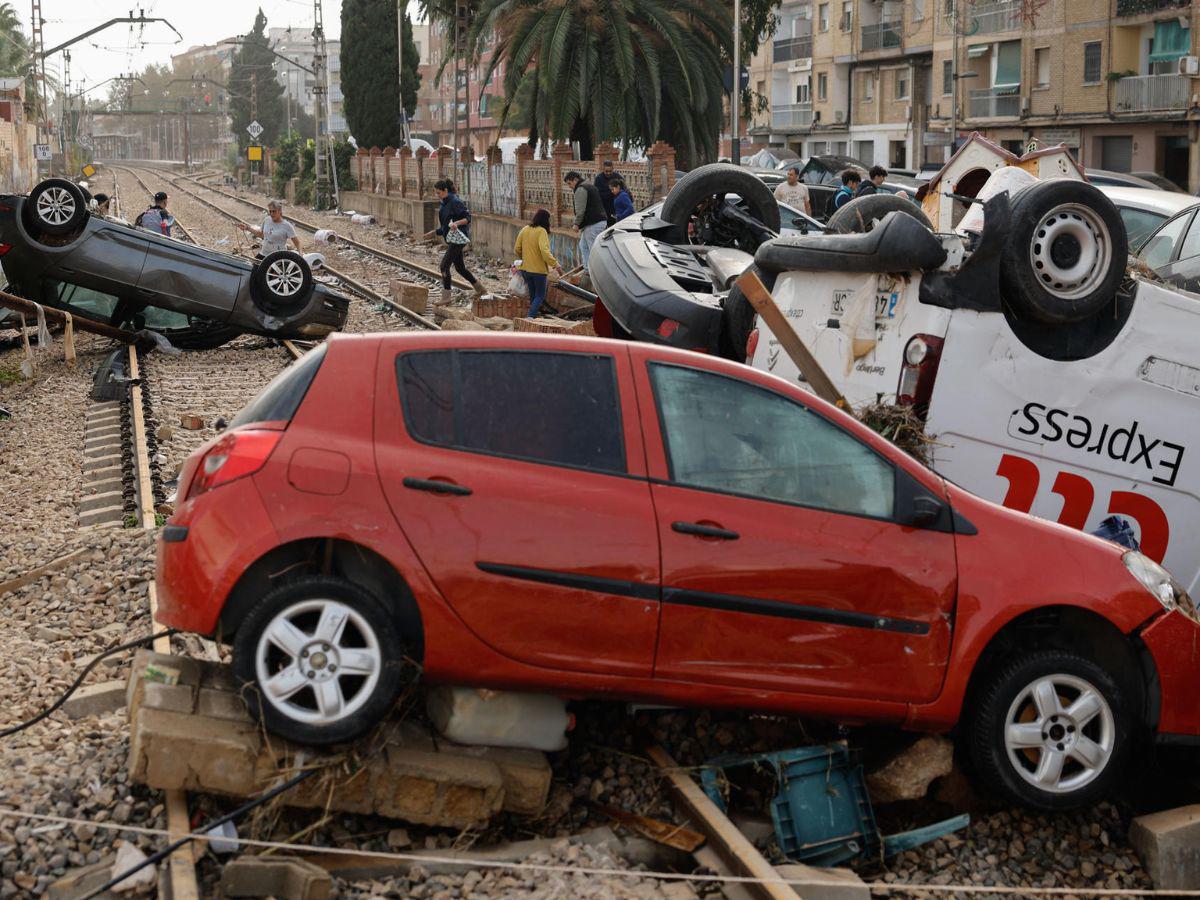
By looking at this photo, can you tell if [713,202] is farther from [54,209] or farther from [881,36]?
[881,36]

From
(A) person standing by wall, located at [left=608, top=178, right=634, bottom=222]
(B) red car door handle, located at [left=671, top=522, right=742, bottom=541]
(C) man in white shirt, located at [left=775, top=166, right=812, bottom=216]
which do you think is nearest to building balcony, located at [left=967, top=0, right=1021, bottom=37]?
(C) man in white shirt, located at [left=775, top=166, right=812, bottom=216]

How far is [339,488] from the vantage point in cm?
494

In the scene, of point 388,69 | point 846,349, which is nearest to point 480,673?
point 846,349

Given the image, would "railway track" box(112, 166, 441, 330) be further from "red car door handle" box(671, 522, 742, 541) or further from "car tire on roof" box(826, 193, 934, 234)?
"red car door handle" box(671, 522, 742, 541)

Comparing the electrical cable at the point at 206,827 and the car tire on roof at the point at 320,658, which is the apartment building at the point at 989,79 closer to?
the car tire on roof at the point at 320,658

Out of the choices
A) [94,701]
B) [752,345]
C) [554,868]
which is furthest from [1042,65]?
[554,868]

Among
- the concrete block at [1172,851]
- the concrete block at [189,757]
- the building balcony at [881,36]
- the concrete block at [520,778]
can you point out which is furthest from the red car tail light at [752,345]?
the building balcony at [881,36]

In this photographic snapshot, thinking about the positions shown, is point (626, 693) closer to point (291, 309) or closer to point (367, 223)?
point (291, 309)

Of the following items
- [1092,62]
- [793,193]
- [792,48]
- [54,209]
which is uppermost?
[792,48]

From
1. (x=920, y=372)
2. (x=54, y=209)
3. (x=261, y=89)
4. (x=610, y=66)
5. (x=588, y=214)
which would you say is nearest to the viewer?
(x=920, y=372)

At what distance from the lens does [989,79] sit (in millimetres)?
57500

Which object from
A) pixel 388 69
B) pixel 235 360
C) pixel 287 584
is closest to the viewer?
pixel 287 584

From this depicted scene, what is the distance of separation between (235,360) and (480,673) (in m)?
12.9

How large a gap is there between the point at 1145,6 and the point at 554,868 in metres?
50.0
